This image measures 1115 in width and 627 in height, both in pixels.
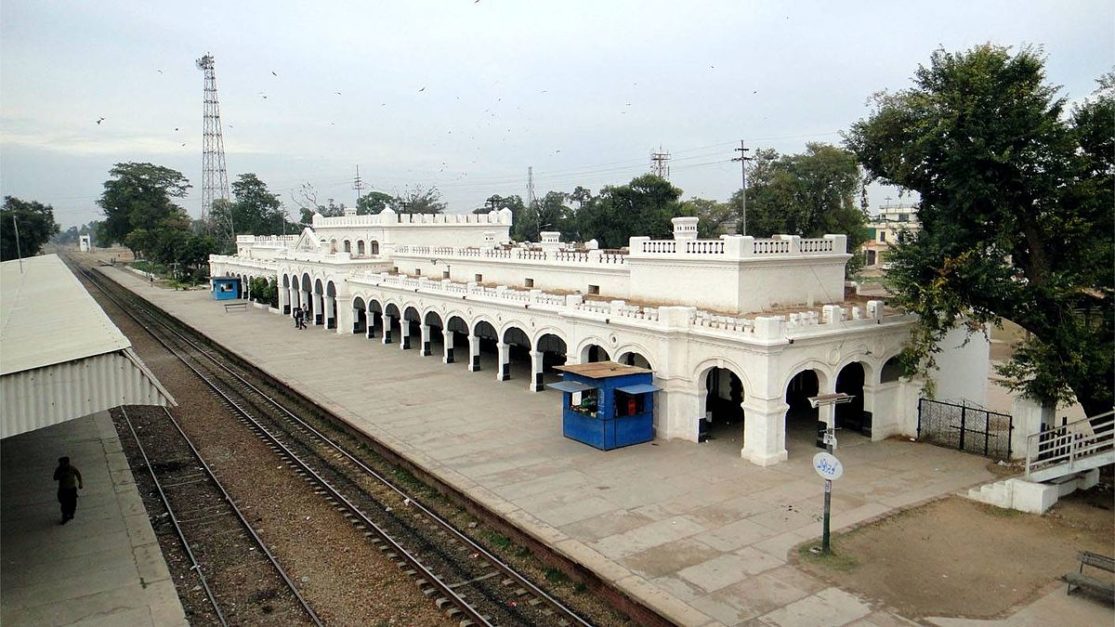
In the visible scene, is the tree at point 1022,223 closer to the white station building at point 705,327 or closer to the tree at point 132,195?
the white station building at point 705,327

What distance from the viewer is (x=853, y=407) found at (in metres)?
19.8

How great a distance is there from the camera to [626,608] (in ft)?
34.0

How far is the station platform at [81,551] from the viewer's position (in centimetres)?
1038

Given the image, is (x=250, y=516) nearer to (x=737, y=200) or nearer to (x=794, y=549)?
(x=794, y=549)

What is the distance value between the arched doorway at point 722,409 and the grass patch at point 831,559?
19.5ft

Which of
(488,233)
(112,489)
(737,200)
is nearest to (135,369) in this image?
(112,489)

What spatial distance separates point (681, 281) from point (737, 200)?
32.4 metres

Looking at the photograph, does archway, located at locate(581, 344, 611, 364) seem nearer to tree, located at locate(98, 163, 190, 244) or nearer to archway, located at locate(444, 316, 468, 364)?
archway, located at locate(444, 316, 468, 364)

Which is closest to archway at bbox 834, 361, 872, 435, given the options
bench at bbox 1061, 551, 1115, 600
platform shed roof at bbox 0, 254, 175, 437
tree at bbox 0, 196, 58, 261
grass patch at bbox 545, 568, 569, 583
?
bench at bbox 1061, 551, 1115, 600

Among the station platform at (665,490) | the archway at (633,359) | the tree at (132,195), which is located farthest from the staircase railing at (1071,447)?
the tree at (132,195)

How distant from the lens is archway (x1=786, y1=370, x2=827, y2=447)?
18.4 m

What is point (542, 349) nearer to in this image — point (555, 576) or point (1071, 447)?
point (555, 576)

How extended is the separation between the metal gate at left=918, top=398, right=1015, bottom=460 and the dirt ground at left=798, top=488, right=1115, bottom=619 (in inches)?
134

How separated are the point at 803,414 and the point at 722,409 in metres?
2.35
